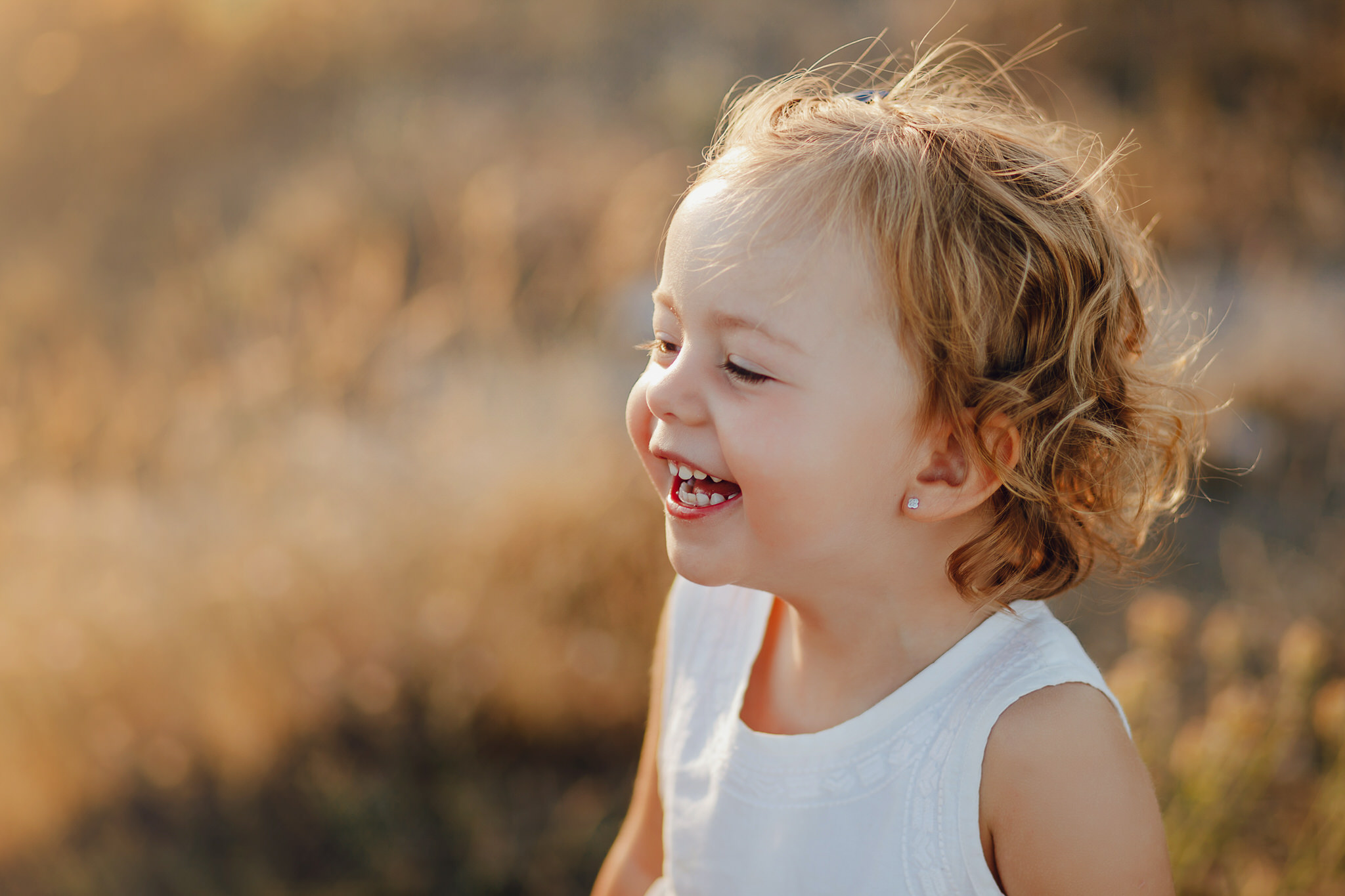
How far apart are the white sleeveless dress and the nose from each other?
1.30 feet

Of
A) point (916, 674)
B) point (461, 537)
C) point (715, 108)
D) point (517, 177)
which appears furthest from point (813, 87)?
point (715, 108)

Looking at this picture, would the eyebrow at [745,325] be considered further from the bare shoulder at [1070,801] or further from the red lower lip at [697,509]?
the bare shoulder at [1070,801]

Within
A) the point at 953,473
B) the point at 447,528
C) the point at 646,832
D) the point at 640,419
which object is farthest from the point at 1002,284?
the point at 447,528

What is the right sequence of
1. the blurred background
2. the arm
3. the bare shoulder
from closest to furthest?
the bare shoulder
the arm
the blurred background

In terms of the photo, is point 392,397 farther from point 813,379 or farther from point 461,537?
point 813,379

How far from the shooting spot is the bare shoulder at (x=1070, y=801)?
0.90 m

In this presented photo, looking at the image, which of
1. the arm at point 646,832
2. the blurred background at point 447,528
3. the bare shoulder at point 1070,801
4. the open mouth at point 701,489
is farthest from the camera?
the blurred background at point 447,528

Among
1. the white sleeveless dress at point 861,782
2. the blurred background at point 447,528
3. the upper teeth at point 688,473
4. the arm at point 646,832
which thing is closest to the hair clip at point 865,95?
the blurred background at point 447,528

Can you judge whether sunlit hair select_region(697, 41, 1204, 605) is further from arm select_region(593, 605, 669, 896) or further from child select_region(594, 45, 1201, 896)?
arm select_region(593, 605, 669, 896)

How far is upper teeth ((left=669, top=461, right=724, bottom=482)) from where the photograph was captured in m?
1.01

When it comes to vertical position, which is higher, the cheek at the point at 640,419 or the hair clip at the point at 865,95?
the hair clip at the point at 865,95

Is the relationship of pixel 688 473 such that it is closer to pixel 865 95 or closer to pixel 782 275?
pixel 782 275

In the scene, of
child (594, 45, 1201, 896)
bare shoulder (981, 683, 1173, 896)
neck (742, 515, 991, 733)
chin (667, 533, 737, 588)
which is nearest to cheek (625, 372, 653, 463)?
child (594, 45, 1201, 896)

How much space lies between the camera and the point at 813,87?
1256 mm
